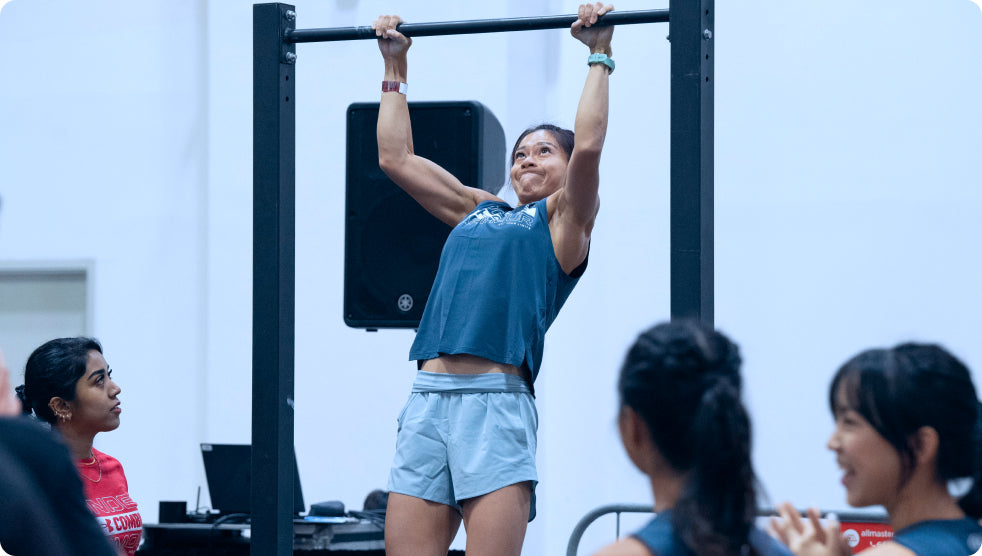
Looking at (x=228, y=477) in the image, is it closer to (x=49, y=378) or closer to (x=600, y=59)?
(x=49, y=378)

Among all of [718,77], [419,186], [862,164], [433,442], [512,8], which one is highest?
[512,8]

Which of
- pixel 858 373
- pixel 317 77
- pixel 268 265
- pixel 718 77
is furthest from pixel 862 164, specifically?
pixel 858 373

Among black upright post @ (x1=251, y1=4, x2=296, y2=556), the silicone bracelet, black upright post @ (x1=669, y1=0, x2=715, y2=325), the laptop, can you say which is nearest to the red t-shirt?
black upright post @ (x1=251, y1=4, x2=296, y2=556)

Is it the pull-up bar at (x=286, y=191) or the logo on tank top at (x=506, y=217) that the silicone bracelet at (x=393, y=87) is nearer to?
the pull-up bar at (x=286, y=191)

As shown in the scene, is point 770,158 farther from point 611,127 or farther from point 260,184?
point 260,184

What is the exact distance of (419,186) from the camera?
2592 mm

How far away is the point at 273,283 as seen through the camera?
2.58 meters

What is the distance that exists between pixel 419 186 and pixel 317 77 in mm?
2920

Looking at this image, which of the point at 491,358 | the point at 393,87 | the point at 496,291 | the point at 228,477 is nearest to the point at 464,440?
the point at 491,358

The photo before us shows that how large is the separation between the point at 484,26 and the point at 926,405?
1391 millimetres

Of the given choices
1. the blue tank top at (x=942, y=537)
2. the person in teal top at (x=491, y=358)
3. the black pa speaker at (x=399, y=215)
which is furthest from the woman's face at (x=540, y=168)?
the blue tank top at (x=942, y=537)

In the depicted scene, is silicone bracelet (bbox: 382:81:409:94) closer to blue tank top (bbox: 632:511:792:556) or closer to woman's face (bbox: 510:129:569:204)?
Result: woman's face (bbox: 510:129:569:204)

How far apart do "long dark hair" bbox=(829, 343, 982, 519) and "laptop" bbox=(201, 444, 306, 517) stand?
2.46 m

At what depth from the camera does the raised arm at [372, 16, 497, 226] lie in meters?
2.58
